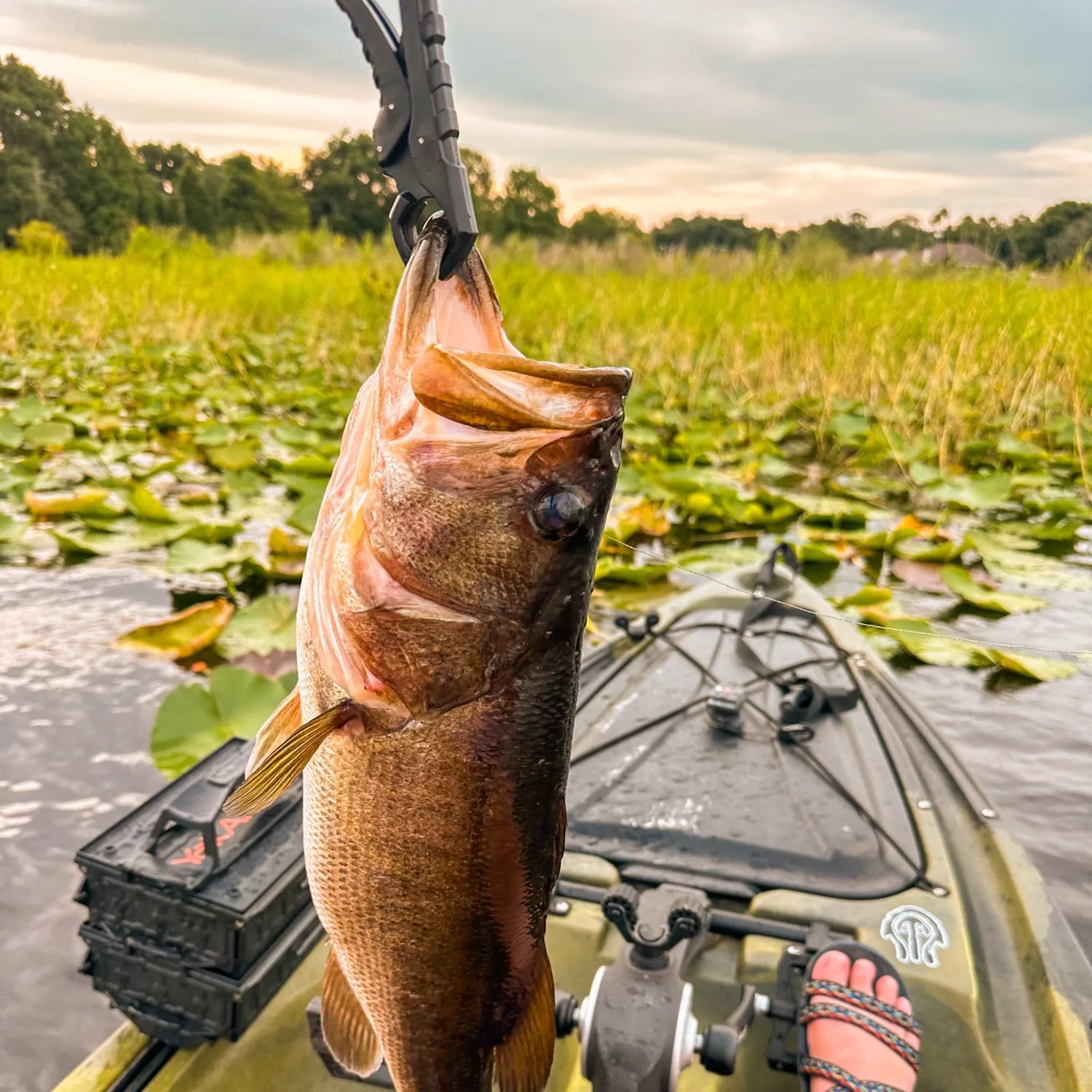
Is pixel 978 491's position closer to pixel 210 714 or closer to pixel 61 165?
pixel 210 714

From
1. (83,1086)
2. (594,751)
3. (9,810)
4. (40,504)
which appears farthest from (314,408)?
(83,1086)

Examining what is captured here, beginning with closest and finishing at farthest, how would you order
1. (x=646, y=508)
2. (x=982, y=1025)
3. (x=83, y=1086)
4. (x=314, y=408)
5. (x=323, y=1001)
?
(x=323, y=1001), (x=83, y=1086), (x=982, y=1025), (x=646, y=508), (x=314, y=408)

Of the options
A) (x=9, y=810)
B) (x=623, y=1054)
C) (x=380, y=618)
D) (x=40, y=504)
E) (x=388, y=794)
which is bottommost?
(x=9, y=810)

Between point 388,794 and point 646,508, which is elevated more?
point 388,794

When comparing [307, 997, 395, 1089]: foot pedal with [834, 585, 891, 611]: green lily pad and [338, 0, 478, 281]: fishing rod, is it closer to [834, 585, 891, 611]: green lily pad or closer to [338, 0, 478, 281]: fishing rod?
[338, 0, 478, 281]: fishing rod

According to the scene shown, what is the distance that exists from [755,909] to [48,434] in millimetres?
6414

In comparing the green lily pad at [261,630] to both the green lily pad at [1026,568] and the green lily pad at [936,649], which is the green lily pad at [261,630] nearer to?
the green lily pad at [936,649]

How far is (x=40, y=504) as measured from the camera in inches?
211

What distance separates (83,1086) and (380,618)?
142 centimetres

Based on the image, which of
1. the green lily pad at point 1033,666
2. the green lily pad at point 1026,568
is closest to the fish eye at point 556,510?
the green lily pad at point 1033,666

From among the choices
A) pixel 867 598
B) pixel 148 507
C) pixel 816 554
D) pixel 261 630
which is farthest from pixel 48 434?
pixel 867 598

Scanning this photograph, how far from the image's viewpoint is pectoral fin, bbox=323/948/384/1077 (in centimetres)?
138

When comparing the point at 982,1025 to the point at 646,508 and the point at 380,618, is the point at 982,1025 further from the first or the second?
the point at 646,508

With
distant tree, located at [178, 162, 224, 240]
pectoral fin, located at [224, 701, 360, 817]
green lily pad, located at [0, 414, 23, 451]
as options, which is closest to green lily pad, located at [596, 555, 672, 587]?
pectoral fin, located at [224, 701, 360, 817]
